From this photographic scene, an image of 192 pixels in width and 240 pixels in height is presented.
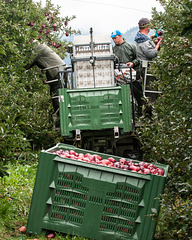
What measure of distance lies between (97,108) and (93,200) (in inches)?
145

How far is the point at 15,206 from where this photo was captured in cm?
554

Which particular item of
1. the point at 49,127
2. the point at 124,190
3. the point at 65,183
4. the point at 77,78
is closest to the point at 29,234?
the point at 65,183

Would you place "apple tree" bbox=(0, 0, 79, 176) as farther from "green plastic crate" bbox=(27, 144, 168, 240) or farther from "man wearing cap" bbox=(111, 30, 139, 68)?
"green plastic crate" bbox=(27, 144, 168, 240)

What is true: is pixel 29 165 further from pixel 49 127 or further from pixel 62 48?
pixel 62 48

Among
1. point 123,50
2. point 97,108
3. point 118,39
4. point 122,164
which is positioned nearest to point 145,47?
point 123,50

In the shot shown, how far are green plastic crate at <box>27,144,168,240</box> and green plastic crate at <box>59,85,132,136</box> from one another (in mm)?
3546

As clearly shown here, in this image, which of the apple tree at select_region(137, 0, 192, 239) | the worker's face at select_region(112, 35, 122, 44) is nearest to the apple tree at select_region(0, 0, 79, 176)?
the worker's face at select_region(112, 35, 122, 44)

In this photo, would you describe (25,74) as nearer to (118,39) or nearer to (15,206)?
(118,39)

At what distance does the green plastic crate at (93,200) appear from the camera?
4547 millimetres

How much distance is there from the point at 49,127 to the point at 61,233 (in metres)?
5.15

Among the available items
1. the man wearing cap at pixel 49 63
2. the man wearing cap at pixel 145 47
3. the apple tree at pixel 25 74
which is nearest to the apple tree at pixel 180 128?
the apple tree at pixel 25 74

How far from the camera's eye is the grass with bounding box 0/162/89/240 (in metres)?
4.86

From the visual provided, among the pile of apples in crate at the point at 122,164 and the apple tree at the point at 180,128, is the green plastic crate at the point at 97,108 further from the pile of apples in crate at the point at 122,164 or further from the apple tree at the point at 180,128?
the pile of apples in crate at the point at 122,164

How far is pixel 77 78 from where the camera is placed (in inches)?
349
